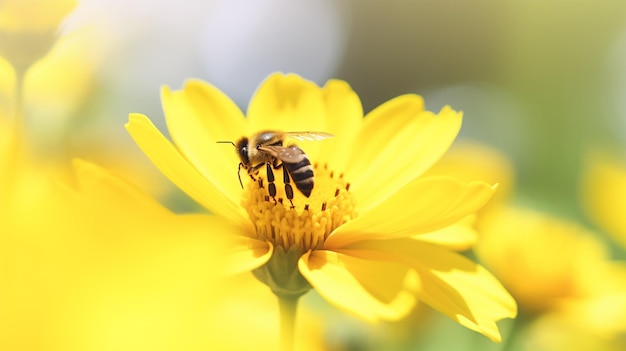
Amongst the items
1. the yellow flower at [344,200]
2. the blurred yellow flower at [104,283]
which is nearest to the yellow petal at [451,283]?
the yellow flower at [344,200]

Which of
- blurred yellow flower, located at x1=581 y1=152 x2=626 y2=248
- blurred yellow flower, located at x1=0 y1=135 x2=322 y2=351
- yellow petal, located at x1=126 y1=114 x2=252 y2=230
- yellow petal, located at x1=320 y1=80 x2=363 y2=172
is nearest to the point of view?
blurred yellow flower, located at x1=0 y1=135 x2=322 y2=351

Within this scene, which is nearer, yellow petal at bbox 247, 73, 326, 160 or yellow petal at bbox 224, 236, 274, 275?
yellow petal at bbox 224, 236, 274, 275

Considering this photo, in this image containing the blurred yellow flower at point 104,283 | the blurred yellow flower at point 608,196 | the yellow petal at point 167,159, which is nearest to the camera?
the blurred yellow flower at point 104,283

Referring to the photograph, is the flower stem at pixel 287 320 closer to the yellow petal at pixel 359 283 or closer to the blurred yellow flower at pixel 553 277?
the yellow petal at pixel 359 283

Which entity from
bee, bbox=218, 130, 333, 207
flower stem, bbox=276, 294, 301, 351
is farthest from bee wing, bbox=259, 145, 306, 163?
flower stem, bbox=276, 294, 301, 351

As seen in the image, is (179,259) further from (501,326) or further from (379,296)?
(501,326)

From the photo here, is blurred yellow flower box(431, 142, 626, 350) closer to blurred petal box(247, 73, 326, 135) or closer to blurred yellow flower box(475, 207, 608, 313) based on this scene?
blurred yellow flower box(475, 207, 608, 313)
